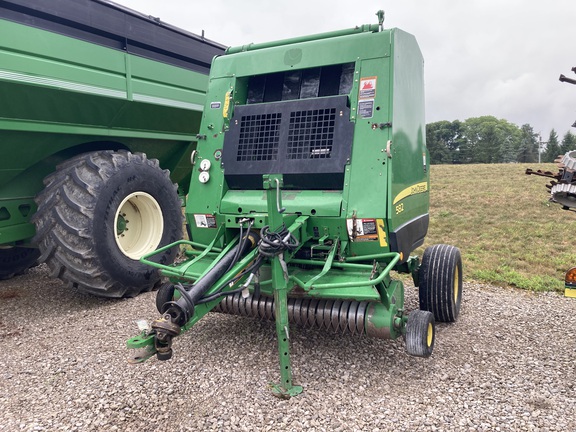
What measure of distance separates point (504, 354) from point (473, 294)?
1790mm

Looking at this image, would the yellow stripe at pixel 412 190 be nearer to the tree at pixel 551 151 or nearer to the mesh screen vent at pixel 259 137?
the mesh screen vent at pixel 259 137

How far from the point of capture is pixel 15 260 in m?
5.88

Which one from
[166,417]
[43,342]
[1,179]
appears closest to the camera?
[166,417]

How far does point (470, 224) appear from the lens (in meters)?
10.2

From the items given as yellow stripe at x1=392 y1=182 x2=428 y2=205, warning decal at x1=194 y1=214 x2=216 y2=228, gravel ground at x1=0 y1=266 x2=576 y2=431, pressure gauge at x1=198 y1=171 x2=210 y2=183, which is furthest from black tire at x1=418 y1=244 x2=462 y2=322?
pressure gauge at x1=198 y1=171 x2=210 y2=183

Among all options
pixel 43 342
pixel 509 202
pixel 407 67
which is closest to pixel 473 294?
pixel 407 67

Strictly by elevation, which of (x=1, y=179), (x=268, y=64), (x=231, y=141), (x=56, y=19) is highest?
(x=56, y=19)

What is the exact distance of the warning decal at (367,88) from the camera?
3722 millimetres

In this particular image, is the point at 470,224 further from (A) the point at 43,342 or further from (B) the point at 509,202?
(A) the point at 43,342

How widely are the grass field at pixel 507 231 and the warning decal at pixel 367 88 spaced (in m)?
3.51

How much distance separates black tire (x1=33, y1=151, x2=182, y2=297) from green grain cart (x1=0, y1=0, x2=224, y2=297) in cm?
1

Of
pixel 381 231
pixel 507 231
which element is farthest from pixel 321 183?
pixel 507 231

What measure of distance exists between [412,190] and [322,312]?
149cm

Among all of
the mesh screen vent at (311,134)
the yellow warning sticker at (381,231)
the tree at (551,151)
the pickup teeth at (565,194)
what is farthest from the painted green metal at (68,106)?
the tree at (551,151)
